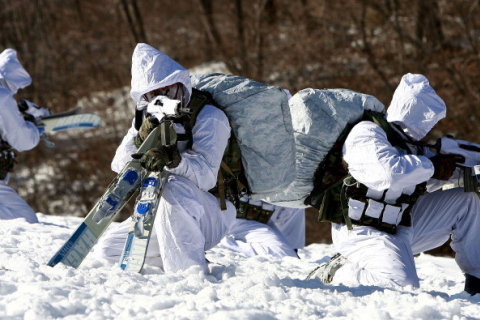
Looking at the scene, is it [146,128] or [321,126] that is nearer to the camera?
[146,128]

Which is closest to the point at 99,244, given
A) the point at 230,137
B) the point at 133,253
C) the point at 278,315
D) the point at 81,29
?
the point at 133,253

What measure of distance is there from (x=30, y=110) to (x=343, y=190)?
355cm

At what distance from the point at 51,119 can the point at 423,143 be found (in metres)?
3.90

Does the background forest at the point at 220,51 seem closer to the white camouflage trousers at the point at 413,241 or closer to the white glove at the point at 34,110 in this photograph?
the white glove at the point at 34,110

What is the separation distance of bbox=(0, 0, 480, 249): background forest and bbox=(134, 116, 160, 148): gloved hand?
9.53m

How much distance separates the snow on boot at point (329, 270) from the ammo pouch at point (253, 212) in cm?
199

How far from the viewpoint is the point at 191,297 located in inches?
125

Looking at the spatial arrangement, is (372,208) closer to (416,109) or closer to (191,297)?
(416,109)

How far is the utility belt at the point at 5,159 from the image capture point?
6246mm

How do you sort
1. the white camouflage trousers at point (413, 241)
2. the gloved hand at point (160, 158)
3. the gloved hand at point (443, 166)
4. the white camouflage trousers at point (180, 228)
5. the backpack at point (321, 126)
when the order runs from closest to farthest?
the gloved hand at point (160, 158)
the white camouflage trousers at point (180, 228)
the white camouflage trousers at point (413, 241)
the gloved hand at point (443, 166)
the backpack at point (321, 126)

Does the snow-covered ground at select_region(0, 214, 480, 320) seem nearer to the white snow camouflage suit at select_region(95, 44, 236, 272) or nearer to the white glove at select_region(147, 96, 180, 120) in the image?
the white snow camouflage suit at select_region(95, 44, 236, 272)

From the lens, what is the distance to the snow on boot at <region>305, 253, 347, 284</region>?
461 centimetres

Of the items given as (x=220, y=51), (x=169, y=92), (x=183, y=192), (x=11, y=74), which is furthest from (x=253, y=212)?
(x=220, y=51)

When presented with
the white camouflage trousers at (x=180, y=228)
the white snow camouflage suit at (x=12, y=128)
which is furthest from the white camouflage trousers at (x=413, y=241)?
the white snow camouflage suit at (x=12, y=128)
